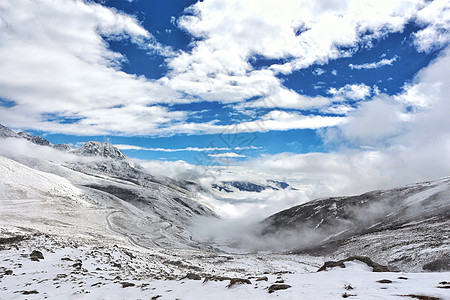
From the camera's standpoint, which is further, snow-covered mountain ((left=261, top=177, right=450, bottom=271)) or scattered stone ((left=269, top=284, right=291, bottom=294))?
snow-covered mountain ((left=261, top=177, right=450, bottom=271))

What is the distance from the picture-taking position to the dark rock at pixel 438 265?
28188 mm

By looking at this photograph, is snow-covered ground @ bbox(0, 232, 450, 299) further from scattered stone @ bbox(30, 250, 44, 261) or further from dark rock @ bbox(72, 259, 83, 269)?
scattered stone @ bbox(30, 250, 44, 261)

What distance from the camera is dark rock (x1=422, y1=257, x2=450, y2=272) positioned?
28188 mm

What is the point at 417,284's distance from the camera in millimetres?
10742

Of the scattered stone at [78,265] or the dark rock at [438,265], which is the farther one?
the dark rock at [438,265]

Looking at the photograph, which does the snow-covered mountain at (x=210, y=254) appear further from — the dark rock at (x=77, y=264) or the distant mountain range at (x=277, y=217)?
the distant mountain range at (x=277, y=217)

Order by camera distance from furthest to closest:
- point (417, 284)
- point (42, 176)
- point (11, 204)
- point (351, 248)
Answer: point (42, 176) → point (11, 204) → point (351, 248) → point (417, 284)

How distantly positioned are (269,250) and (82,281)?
113789 millimetres

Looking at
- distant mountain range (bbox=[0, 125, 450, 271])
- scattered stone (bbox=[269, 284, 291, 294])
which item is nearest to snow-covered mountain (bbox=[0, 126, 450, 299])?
scattered stone (bbox=[269, 284, 291, 294])

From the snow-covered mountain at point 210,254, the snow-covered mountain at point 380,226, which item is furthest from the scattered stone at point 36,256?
the snow-covered mountain at point 380,226

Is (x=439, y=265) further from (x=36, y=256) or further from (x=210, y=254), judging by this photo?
(x=210, y=254)

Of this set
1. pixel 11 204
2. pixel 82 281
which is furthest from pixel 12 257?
pixel 11 204

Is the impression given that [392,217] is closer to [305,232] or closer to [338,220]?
[338,220]

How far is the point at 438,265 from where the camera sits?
95.9 ft
